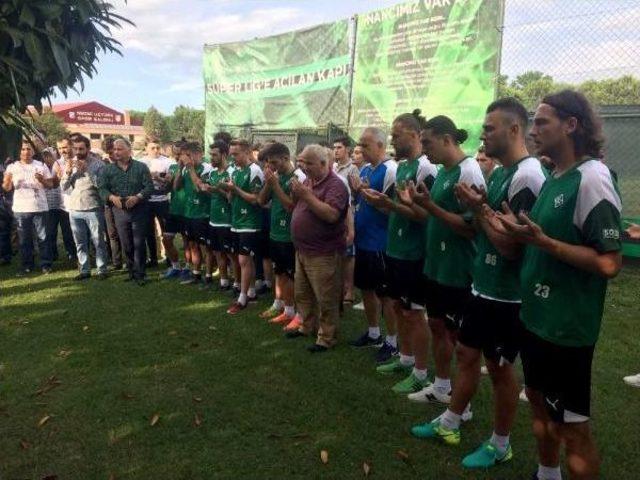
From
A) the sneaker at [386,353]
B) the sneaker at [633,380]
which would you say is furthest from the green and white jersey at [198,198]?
the sneaker at [633,380]

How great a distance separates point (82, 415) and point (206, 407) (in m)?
0.99

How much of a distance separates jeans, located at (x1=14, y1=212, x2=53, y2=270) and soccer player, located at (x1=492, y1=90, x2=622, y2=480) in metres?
9.05

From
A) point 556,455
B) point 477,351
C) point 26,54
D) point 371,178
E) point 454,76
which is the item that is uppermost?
point 454,76

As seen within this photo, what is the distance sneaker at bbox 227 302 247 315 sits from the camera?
6945mm

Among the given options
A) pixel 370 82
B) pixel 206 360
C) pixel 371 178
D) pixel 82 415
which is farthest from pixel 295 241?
pixel 370 82

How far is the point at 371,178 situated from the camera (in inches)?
205

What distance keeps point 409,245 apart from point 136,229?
5.64 metres

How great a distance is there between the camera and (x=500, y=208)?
10.4ft

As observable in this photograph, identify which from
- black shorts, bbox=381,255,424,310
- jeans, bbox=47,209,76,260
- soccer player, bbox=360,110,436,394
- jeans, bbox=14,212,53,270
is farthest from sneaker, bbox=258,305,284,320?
jeans, bbox=47,209,76,260

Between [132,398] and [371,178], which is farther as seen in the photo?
[371,178]

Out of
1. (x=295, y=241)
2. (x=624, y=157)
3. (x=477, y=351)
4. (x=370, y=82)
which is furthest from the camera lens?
(x=370, y=82)

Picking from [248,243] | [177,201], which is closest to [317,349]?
[248,243]

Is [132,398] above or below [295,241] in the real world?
below

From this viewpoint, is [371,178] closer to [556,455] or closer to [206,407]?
[206,407]
